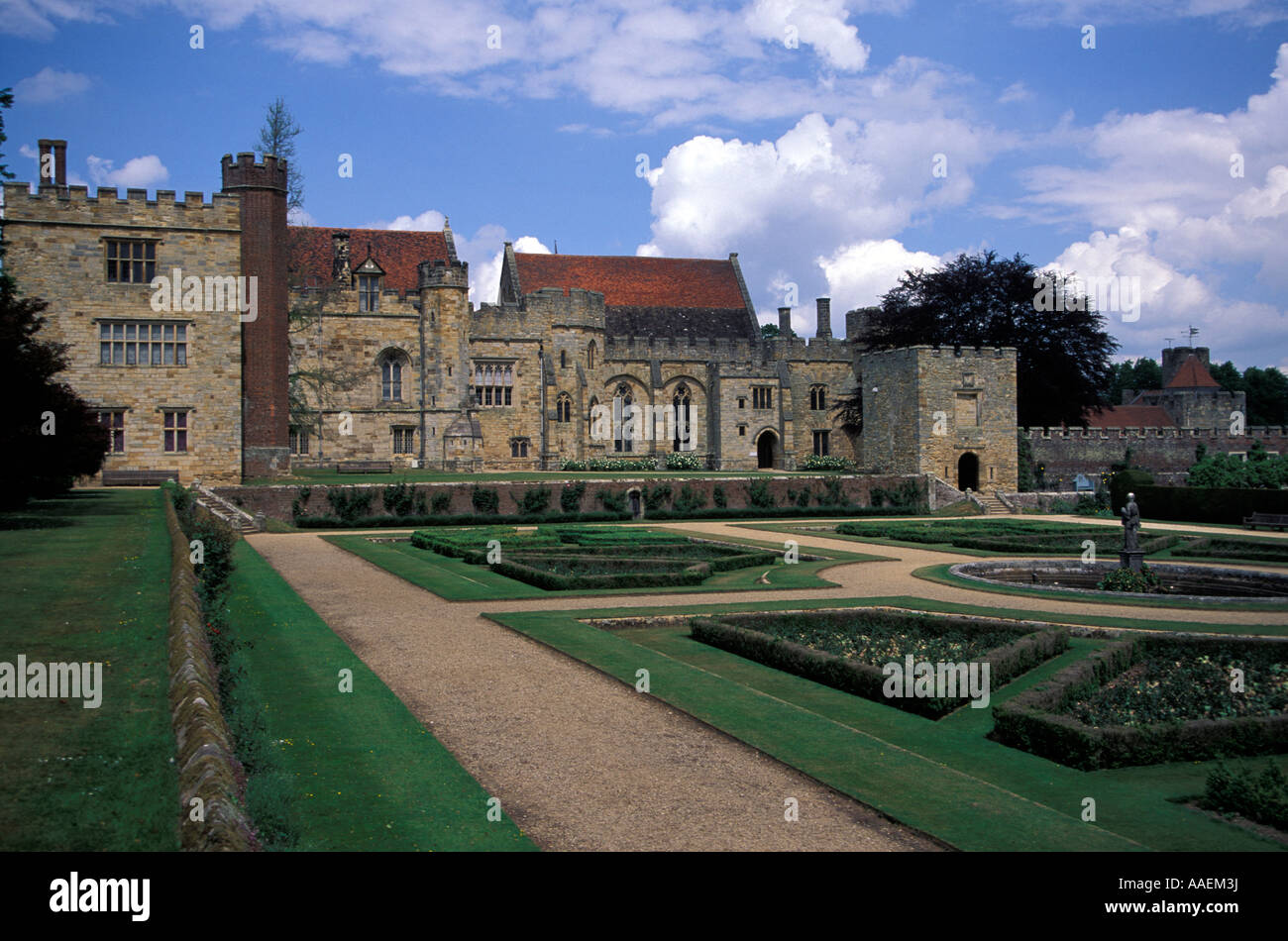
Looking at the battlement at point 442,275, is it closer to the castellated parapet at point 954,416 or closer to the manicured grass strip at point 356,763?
the castellated parapet at point 954,416

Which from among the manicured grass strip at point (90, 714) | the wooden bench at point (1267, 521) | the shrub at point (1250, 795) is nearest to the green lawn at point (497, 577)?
the manicured grass strip at point (90, 714)

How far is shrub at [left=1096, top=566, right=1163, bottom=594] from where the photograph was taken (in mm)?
17359

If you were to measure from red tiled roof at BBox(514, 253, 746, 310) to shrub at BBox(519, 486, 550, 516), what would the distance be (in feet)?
84.5

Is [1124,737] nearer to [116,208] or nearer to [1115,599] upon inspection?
[1115,599]

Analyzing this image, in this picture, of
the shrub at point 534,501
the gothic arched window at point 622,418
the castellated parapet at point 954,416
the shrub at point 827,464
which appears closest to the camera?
the shrub at point 534,501

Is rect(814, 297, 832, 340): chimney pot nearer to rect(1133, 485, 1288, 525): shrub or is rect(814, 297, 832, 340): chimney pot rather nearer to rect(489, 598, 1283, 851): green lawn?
rect(1133, 485, 1288, 525): shrub

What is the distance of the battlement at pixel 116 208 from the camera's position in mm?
30203

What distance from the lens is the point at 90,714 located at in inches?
259

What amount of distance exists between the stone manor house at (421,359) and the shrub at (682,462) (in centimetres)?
75

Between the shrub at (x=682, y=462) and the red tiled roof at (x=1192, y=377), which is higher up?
the red tiled roof at (x=1192, y=377)

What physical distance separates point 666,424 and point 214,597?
1663 inches

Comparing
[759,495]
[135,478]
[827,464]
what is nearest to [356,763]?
[135,478]

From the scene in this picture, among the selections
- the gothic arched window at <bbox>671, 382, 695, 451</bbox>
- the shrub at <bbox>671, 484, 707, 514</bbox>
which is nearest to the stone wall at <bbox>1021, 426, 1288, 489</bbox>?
the shrub at <bbox>671, 484, 707, 514</bbox>

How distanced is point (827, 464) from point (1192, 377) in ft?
114
